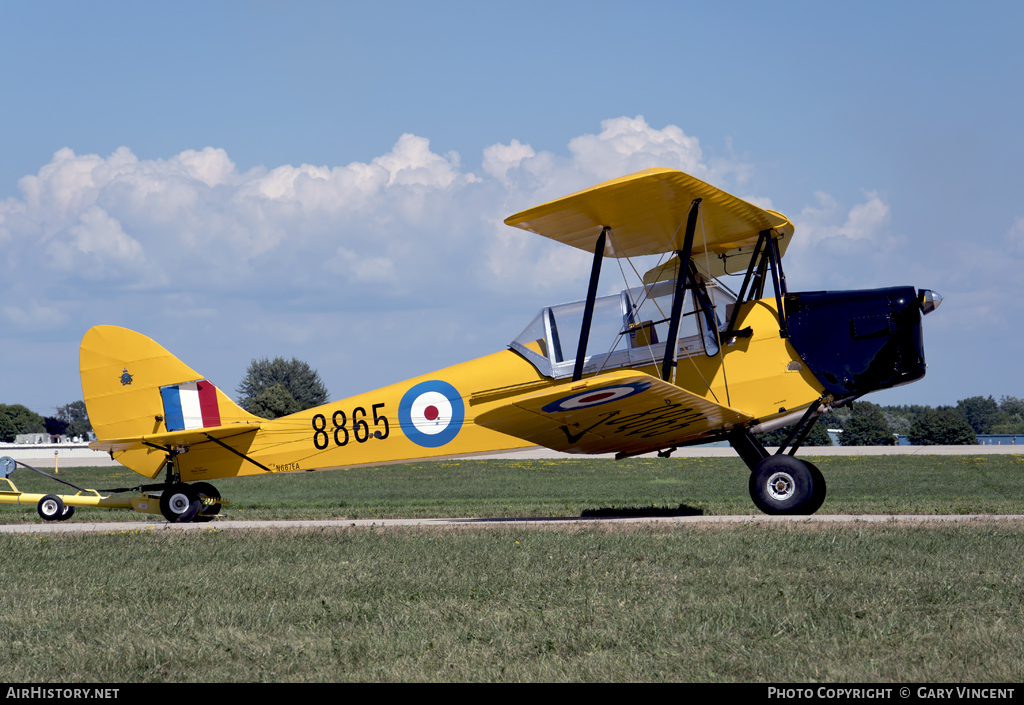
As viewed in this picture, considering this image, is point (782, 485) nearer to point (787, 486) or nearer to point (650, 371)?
point (787, 486)

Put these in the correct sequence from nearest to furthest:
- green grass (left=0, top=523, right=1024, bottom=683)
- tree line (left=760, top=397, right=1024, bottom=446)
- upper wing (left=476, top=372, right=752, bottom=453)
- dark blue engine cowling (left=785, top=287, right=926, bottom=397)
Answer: green grass (left=0, top=523, right=1024, bottom=683)
upper wing (left=476, top=372, right=752, bottom=453)
dark blue engine cowling (left=785, top=287, right=926, bottom=397)
tree line (left=760, top=397, right=1024, bottom=446)

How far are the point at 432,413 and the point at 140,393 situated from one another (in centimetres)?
511

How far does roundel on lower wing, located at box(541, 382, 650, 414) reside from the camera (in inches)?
376

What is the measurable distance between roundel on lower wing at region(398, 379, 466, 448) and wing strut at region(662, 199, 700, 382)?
305 cm

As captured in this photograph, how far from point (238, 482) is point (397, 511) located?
1643cm

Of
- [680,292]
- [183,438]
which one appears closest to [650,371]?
[680,292]

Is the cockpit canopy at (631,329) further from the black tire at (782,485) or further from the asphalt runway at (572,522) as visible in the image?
the asphalt runway at (572,522)

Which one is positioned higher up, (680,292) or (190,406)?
(680,292)

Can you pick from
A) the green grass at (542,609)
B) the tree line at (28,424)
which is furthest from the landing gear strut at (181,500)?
the tree line at (28,424)

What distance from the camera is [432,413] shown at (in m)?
12.2

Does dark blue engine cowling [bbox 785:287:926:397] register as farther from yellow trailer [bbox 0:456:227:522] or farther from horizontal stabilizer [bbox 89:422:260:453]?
yellow trailer [bbox 0:456:227:522]

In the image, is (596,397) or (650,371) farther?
(650,371)

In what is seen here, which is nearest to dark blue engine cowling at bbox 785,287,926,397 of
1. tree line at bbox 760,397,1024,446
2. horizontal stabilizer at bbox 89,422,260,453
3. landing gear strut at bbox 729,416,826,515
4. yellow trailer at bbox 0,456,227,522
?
landing gear strut at bbox 729,416,826,515

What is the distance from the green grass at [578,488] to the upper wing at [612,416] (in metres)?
1.73
